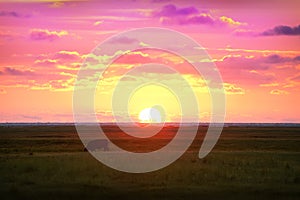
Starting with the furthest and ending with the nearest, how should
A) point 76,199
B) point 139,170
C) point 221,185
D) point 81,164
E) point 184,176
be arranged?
point 81,164 < point 139,170 < point 184,176 < point 221,185 < point 76,199

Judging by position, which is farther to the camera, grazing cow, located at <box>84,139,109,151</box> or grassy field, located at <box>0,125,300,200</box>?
grazing cow, located at <box>84,139,109,151</box>

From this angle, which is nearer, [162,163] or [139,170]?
[139,170]

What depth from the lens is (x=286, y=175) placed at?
3475cm

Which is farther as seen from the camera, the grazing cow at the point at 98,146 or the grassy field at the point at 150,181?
the grazing cow at the point at 98,146

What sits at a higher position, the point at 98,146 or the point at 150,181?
the point at 98,146

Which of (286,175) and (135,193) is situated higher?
(286,175)

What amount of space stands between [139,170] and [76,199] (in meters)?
9.15

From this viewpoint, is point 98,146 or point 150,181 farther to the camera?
point 98,146

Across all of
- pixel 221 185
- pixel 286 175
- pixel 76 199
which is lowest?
pixel 76 199

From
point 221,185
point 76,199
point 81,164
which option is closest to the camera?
point 76,199

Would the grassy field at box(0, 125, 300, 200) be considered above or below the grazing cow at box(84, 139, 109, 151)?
below

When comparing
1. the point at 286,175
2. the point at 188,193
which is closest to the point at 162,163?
the point at 286,175

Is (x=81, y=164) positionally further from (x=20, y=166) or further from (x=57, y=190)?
(x=57, y=190)

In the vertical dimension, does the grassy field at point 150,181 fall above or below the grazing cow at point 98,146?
below
